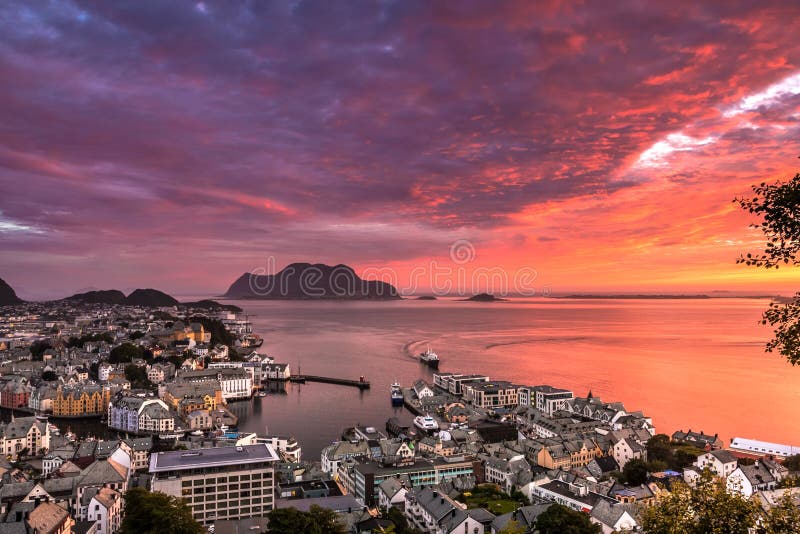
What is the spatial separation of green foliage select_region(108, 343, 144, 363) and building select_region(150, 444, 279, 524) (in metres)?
30.7

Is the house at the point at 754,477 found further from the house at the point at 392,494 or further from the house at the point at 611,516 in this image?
the house at the point at 392,494

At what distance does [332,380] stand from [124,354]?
56.1 feet

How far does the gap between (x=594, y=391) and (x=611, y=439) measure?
1138cm

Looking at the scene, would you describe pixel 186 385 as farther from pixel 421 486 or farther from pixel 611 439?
pixel 611 439

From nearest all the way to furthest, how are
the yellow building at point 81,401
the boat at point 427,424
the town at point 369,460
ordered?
1. the town at point 369,460
2. the boat at point 427,424
3. the yellow building at point 81,401

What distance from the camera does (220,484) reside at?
14.0 metres

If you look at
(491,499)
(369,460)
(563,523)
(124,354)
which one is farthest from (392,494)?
(124,354)

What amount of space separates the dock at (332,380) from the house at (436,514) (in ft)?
63.5

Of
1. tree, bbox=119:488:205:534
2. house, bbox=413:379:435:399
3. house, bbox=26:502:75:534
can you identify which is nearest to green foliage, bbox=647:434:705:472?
house, bbox=413:379:435:399

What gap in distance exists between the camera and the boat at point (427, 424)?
25.1 metres

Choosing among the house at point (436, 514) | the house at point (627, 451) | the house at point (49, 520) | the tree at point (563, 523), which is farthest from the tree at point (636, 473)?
the house at point (49, 520)

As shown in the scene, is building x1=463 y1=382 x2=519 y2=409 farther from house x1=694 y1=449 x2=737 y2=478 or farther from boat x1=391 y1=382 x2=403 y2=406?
house x1=694 y1=449 x2=737 y2=478

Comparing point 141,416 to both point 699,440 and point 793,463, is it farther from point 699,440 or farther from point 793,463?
point 793,463

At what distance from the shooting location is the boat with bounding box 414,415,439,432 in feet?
82.3
